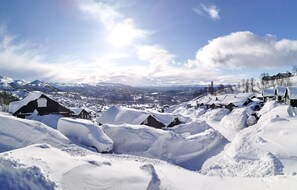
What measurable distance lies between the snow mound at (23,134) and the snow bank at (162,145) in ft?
20.6

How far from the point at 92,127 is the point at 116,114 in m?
15.2

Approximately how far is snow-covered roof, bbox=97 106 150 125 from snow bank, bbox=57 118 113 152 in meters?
13.1

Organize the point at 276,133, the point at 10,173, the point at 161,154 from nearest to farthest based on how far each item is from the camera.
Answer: the point at 10,173
the point at 276,133
the point at 161,154

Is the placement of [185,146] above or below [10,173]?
below

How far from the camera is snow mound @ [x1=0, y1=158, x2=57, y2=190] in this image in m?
7.52

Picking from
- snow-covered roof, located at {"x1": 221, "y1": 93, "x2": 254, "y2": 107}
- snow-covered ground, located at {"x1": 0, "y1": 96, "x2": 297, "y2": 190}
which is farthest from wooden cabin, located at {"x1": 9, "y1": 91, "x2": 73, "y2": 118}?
snow-covered roof, located at {"x1": 221, "y1": 93, "x2": 254, "y2": 107}

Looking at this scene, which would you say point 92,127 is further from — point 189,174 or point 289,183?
point 289,183

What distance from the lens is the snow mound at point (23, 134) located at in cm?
Result: 1623

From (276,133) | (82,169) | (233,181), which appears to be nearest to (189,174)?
(233,181)

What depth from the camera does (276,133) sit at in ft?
70.6

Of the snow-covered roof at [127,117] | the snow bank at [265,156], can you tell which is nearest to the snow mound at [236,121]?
the snow-covered roof at [127,117]

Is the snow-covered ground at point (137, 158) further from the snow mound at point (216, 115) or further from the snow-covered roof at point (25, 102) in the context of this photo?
the snow mound at point (216, 115)

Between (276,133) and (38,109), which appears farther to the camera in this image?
(38,109)

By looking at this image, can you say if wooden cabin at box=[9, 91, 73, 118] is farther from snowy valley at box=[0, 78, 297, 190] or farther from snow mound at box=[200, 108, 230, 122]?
snow mound at box=[200, 108, 230, 122]
